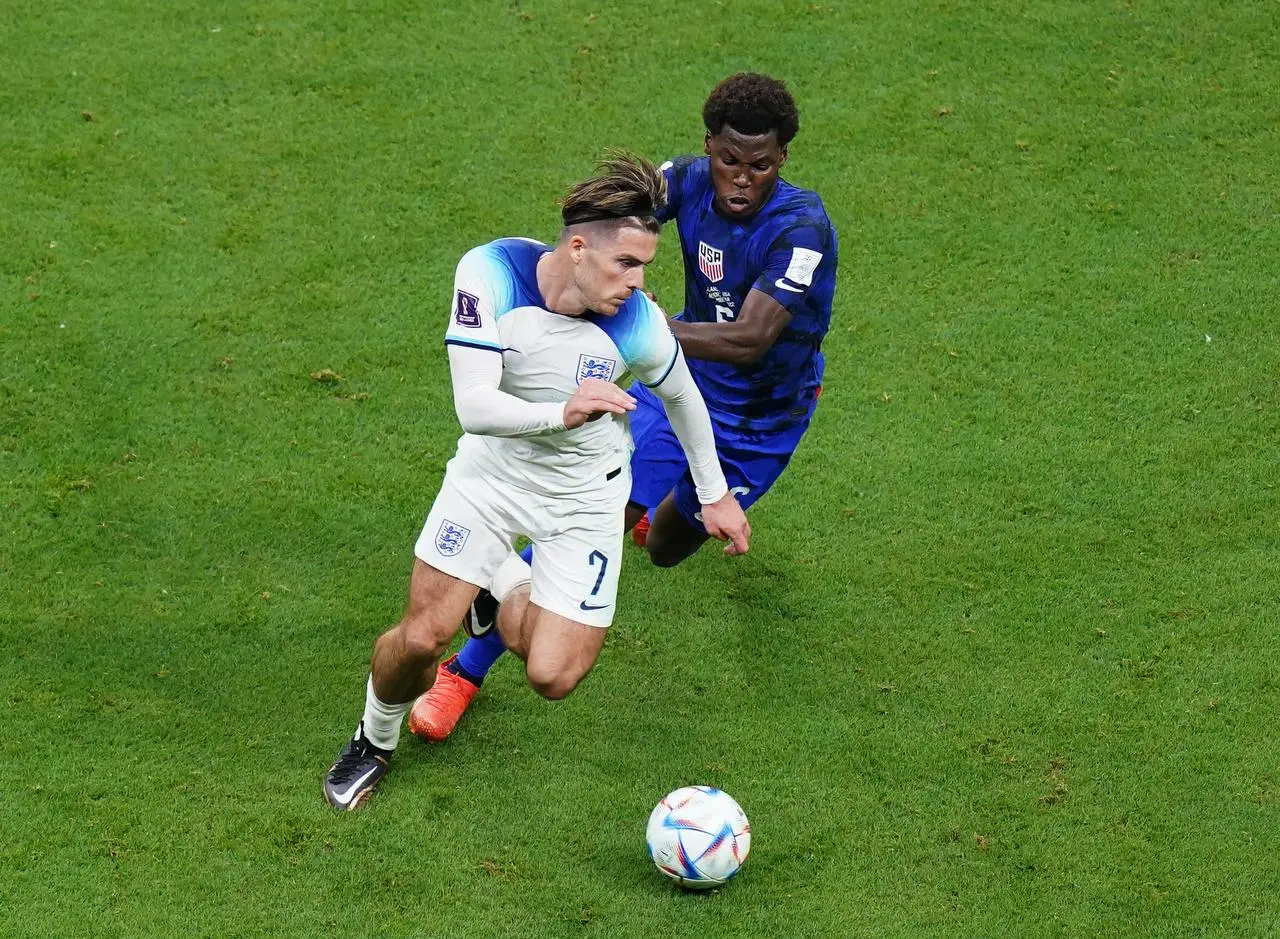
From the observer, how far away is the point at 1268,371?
811 centimetres

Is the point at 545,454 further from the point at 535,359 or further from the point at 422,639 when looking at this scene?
the point at 422,639

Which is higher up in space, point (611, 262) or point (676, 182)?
point (611, 262)

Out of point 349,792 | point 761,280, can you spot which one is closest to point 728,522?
point 761,280

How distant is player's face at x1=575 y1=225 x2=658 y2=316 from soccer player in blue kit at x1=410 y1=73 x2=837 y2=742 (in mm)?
766

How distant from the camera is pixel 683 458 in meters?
6.43

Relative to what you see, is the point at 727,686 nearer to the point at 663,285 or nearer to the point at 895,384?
the point at 895,384

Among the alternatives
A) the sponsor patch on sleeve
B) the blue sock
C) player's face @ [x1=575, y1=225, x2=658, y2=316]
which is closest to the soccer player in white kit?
player's face @ [x1=575, y1=225, x2=658, y2=316]

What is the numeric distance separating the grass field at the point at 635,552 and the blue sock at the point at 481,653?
0.61 feet

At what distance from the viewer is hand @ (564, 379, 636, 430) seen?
489cm

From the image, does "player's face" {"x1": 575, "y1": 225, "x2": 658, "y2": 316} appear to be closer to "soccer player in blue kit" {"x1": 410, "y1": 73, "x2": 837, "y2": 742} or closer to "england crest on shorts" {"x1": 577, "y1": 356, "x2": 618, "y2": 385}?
"england crest on shorts" {"x1": 577, "y1": 356, "x2": 618, "y2": 385}

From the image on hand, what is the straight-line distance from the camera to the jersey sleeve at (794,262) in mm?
5996

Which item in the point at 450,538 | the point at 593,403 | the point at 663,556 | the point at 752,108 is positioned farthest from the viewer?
the point at 663,556

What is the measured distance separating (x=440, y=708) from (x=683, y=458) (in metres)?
1.40

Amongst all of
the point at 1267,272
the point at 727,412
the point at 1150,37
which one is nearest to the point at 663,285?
the point at 727,412
